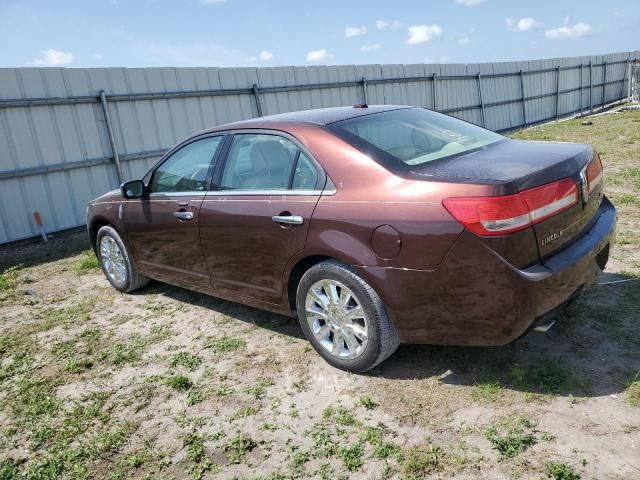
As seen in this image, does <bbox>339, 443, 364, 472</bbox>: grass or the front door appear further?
the front door

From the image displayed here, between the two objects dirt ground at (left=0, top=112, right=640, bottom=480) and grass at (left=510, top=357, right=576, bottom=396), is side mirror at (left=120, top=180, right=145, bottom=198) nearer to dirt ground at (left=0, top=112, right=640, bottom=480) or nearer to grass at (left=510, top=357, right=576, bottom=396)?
dirt ground at (left=0, top=112, right=640, bottom=480)

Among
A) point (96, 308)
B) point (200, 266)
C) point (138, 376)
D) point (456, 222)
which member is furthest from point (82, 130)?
point (456, 222)

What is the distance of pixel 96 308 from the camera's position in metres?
4.99

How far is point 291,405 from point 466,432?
100cm

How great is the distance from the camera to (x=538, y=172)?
8.79 ft

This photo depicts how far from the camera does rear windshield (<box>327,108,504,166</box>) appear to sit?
3071 mm

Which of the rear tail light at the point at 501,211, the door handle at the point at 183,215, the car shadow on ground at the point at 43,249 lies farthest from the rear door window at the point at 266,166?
the car shadow on ground at the point at 43,249

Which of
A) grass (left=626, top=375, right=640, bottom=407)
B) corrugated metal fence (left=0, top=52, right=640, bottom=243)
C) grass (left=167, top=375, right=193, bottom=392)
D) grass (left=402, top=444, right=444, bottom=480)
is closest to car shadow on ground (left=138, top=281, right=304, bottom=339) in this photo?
grass (left=167, top=375, right=193, bottom=392)

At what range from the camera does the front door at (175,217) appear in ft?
13.1

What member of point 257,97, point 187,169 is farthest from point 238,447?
point 257,97

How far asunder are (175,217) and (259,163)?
3.19 ft

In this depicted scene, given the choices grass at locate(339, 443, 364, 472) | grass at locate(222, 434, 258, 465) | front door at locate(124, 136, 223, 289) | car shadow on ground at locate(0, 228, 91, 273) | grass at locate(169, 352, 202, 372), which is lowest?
grass at locate(222, 434, 258, 465)

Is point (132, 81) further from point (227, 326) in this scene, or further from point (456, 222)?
point (456, 222)

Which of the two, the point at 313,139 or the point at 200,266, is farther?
the point at 200,266
